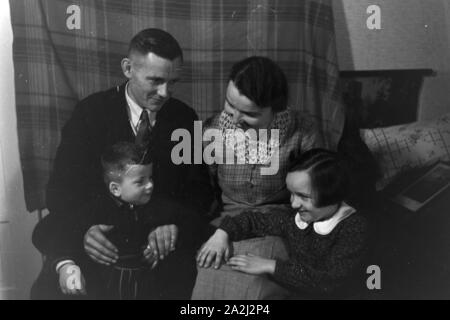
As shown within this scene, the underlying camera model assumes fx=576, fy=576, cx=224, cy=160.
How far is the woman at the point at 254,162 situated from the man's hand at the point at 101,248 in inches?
8.3

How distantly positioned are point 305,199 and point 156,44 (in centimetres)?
50

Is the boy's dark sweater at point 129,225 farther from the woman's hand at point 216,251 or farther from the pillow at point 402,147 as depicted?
the pillow at point 402,147

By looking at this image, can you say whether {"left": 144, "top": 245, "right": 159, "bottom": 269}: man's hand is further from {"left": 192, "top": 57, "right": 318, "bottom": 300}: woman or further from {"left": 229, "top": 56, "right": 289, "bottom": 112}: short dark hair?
{"left": 229, "top": 56, "right": 289, "bottom": 112}: short dark hair

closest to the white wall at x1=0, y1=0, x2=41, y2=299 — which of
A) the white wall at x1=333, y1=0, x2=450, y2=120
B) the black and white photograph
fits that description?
the black and white photograph

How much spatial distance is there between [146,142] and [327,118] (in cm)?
44

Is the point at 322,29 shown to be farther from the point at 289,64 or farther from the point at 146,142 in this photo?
the point at 146,142

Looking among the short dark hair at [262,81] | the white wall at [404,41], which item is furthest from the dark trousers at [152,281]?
the white wall at [404,41]

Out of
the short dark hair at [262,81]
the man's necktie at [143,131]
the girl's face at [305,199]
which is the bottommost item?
the girl's face at [305,199]

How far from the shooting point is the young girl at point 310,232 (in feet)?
4.33

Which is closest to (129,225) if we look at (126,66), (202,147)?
(202,147)

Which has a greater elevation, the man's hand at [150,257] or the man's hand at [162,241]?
the man's hand at [162,241]

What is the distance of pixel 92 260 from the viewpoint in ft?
4.46

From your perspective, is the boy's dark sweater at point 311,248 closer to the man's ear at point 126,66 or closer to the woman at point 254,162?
the woman at point 254,162
